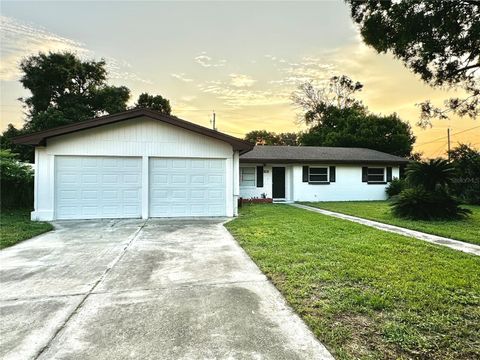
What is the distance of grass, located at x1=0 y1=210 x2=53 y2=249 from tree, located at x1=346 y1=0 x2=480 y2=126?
11065mm

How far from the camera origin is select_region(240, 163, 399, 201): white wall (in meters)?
15.5

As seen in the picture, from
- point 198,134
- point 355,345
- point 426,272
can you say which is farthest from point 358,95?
point 355,345

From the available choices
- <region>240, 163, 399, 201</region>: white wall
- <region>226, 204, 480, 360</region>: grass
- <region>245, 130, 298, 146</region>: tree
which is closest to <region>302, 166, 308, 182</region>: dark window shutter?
<region>240, 163, 399, 201</region>: white wall

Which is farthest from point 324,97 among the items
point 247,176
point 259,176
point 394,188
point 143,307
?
point 143,307

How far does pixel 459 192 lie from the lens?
13.5 meters

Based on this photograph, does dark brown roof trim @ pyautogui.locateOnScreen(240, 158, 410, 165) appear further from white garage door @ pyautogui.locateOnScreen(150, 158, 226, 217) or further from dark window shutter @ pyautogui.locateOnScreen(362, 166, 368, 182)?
white garage door @ pyautogui.locateOnScreen(150, 158, 226, 217)

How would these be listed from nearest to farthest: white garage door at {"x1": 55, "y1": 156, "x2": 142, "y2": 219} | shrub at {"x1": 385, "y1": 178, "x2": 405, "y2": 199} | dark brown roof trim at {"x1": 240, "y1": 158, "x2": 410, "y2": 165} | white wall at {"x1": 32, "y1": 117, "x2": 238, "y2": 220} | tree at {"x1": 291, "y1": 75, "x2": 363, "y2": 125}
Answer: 1. white wall at {"x1": 32, "y1": 117, "x2": 238, "y2": 220}
2. white garage door at {"x1": 55, "y1": 156, "x2": 142, "y2": 219}
3. dark brown roof trim at {"x1": 240, "y1": 158, "x2": 410, "y2": 165}
4. shrub at {"x1": 385, "y1": 178, "x2": 405, "y2": 199}
5. tree at {"x1": 291, "y1": 75, "x2": 363, "y2": 125}

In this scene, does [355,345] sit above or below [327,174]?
below

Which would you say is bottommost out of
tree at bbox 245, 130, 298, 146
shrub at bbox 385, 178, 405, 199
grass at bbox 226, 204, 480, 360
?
grass at bbox 226, 204, 480, 360

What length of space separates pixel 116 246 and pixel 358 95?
3304 centimetres

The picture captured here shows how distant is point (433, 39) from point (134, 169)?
9.88 meters

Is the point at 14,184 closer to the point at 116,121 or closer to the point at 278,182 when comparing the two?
the point at 116,121

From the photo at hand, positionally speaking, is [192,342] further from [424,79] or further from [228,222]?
[424,79]

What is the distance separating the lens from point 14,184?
1096cm
